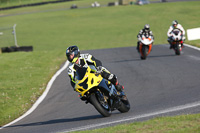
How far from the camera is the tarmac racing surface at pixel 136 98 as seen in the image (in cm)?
898

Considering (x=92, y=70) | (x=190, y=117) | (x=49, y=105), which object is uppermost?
(x=92, y=70)

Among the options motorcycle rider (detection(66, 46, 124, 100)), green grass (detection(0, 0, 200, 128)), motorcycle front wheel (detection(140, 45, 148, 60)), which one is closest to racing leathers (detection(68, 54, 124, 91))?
motorcycle rider (detection(66, 46, 124, 100))

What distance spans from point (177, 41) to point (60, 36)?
21.9 meters

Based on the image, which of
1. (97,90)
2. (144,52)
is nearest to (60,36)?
(144,52)

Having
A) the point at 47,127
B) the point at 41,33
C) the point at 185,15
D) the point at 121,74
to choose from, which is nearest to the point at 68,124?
the point at 47,127

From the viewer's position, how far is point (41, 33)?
44.8m

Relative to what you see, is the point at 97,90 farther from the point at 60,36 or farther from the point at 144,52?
the point at 60,36

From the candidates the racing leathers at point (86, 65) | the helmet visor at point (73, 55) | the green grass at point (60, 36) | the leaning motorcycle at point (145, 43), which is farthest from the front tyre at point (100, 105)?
the leaning motorcycle at point (145, 43)

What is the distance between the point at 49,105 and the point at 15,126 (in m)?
2.23

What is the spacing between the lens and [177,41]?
21.2 meters

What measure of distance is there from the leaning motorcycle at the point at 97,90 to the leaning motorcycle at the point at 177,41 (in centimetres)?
1231

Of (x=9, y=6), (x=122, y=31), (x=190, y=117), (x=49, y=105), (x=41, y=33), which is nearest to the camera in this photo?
(x=190, y=117)

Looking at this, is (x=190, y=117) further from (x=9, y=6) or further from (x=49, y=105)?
(x=9, y=6)

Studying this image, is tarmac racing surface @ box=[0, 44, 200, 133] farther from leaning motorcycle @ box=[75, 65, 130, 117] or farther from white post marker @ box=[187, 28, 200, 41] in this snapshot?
white post marker @ box=[187, 28, 200, 41]
